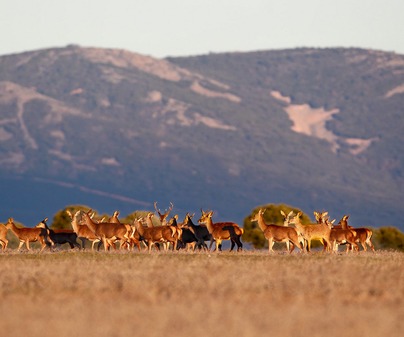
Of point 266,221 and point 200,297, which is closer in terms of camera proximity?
point 200,297

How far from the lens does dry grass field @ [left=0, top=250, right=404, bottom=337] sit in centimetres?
2193

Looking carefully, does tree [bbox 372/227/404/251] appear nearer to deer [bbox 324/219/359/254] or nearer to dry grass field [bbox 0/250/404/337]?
deer [bbox 324/219/359/254]

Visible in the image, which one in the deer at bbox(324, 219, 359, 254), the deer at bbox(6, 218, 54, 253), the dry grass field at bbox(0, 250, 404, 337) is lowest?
the dry grass field at bbox(0, 250, 404, 337)

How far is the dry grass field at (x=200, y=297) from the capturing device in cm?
2193

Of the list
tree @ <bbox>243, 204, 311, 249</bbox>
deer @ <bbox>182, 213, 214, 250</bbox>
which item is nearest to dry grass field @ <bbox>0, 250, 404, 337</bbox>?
deer @ <bbox>182, 213, 214, 250</bbox>

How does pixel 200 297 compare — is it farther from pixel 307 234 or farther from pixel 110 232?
pixel 307 234

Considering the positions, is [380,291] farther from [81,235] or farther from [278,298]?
[81,235]

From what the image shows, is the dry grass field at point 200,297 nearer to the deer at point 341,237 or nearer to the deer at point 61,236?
the deer at point 341,237

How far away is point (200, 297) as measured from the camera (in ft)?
87.1

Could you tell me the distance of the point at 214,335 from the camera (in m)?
21.0

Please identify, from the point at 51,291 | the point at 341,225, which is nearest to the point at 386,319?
the point at 51,291

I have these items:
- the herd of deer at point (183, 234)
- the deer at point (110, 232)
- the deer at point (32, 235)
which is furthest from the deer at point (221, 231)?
the deer at point (32, 235)

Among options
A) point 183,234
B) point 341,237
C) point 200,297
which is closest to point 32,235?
point 183,234

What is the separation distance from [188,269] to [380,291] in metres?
5.77
